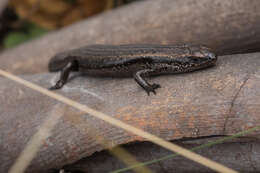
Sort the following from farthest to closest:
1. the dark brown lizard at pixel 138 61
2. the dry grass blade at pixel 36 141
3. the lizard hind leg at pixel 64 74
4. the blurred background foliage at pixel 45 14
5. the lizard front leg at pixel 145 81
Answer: the blurred background foliage at pixel 45 14, the lizard hind leg at pixel 64 74, the dark brown lizard at pixel 138 61, the lizard front leg at pixel 145 81, the dry grass blade at pixel 36 141

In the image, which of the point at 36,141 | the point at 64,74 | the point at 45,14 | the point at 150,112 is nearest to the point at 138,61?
the point at 150,112

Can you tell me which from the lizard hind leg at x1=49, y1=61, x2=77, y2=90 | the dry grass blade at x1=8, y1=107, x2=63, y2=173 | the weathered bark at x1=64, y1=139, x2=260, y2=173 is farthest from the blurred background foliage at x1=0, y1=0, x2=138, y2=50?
the weathered bark at x1=64, y1=139, x2=260, y2=173

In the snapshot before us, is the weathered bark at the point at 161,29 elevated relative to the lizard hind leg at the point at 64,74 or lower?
elevated

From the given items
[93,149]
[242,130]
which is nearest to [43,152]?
[93,149]

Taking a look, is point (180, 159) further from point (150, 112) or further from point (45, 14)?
point (45, 14)

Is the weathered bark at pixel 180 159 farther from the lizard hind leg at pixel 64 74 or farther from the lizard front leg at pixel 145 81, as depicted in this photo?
the lizard hind leg at pixel 64 74

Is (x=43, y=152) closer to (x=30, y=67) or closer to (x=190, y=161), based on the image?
(x=190, y=161)

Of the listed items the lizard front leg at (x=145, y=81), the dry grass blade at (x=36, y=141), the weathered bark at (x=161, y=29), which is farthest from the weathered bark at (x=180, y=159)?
the weathered bark at (x=161, y=29)
